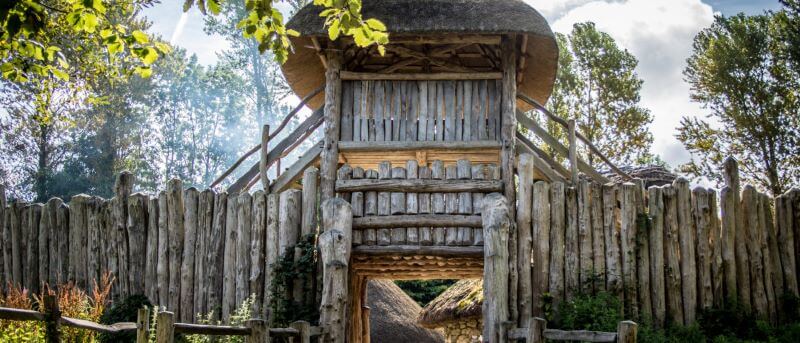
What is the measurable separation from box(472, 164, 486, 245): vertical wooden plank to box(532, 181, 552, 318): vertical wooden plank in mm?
701

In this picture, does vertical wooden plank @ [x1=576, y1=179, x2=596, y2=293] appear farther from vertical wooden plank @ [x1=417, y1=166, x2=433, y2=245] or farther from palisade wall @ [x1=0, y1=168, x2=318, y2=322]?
palisade wall @ [x1=0, y1=168, x2=318, y2=322]

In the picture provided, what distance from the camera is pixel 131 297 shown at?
1111 centimetres

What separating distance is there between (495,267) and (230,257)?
358 cm

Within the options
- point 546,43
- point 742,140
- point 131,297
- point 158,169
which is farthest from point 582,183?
point 158,169

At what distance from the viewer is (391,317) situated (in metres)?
19.6

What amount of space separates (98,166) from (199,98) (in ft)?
17.9

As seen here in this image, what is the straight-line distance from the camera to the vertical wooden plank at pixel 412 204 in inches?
438

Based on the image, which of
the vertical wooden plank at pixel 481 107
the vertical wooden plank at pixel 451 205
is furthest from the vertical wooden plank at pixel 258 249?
the vertical wooden plank at pixel 481 107

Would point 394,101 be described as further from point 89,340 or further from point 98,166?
point 98,166

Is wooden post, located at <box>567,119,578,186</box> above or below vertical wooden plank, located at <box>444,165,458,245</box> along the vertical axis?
above

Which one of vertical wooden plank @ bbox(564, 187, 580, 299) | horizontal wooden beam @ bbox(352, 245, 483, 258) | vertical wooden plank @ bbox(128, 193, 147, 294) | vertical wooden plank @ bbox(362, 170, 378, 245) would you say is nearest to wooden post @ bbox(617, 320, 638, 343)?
vertical wooden plank @ bbox(564, 187, 580, 299)

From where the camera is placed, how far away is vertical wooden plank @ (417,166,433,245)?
11.1m

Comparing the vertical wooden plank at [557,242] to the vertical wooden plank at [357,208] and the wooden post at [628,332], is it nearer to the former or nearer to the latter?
the vertical wooden plank at [357,208]

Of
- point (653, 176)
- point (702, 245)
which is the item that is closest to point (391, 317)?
point (653, 176)
